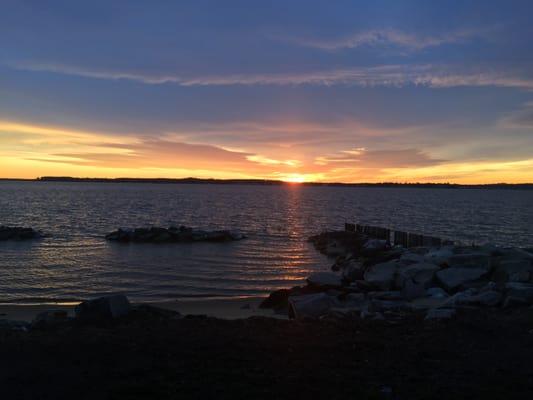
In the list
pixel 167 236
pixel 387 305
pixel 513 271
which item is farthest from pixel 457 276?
pixel 167 236

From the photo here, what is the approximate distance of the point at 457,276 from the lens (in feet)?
47.2

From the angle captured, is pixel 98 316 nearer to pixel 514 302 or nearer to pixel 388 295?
pixel 388 295

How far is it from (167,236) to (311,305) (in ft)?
81.9

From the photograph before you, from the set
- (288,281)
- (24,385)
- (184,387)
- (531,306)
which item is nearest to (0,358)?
(24,385)

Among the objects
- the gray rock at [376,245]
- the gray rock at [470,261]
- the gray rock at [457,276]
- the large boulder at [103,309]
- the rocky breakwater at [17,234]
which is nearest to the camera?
→ the large boulder at [103,309]

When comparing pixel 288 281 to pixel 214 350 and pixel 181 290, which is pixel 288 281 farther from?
pixel 214 350

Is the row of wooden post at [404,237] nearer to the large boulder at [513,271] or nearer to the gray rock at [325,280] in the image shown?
the large boulder at [513,271]

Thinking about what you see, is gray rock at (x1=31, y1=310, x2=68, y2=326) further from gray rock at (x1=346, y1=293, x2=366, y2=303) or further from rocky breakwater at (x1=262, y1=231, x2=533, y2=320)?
gray rock at (x1=346, y1=293, x2=366, y2=303)

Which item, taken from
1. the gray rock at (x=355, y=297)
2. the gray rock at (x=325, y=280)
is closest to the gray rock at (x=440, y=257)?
the gray rock at (x=325, y=280)

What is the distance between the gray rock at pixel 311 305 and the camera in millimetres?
11273

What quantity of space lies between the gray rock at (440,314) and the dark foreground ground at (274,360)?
41cm

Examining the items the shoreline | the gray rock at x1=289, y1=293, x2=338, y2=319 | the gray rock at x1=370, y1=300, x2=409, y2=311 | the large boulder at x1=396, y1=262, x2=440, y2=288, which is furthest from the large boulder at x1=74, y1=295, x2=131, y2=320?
the large boulder at x1=396, y1=262, x2=440, y2=288

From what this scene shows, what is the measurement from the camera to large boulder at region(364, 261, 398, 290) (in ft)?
48.0

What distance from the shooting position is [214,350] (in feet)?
24.2
